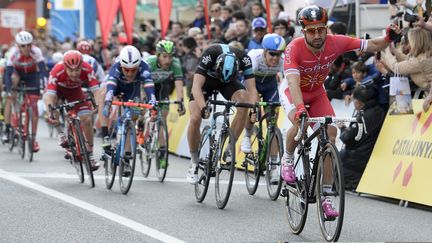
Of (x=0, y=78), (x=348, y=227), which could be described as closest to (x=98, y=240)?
(x=348, y=227)

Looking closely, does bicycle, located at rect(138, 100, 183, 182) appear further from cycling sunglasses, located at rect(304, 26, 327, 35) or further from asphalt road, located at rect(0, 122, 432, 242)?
cycling sunglasses, located at rect(304, 26, 327, 35)

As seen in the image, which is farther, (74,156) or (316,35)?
(74,156)

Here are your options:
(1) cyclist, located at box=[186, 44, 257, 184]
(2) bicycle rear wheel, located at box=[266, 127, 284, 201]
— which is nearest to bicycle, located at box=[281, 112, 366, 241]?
(1) cyclist, located at box=[186, 44, 257, 184]

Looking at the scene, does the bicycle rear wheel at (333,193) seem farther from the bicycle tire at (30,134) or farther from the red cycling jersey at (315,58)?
the bicycle tire at (30,134)

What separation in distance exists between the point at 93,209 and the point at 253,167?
97.1 inches

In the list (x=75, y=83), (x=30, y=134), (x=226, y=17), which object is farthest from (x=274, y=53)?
(x=226, y=17)

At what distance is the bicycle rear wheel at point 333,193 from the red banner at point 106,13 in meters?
17.5

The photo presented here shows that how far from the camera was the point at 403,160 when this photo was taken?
38.3ft

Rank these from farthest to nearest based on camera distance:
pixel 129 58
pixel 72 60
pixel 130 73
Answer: pixel 72 60, pixel 130 73, pixel 129 58

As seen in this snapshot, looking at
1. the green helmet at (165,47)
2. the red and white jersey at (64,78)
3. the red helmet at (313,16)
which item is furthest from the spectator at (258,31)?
the red helmet at (313,16)

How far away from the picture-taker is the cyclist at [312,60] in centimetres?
907

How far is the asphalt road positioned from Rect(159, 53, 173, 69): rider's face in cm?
178

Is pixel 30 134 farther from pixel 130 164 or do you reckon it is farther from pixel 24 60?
pixel 130 164

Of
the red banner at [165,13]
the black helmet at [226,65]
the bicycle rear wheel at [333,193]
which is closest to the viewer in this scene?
the bicycle rear wheel at [333,193]
